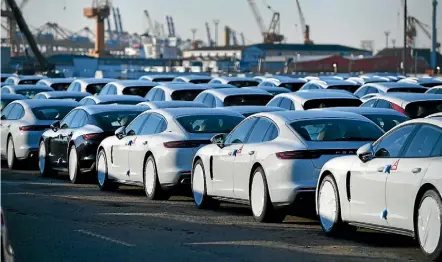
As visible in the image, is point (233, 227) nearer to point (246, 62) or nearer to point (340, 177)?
point (340, 177)

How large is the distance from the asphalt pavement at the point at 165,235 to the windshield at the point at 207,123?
3.40 feet

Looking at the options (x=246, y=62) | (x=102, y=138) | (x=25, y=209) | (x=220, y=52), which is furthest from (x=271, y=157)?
(x=220, y=52)

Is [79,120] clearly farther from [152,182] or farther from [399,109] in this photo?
[399,109]

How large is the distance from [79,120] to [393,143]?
10.6 meters

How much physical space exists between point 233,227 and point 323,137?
4.77 ft

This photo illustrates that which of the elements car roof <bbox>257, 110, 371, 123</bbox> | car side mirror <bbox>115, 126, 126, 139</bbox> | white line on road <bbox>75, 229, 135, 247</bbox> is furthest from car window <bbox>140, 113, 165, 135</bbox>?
white line on road <bbox>75, 229, 135, 247</bbox>

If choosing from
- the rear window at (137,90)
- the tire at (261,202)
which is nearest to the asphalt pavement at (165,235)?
the tire at (261,202)

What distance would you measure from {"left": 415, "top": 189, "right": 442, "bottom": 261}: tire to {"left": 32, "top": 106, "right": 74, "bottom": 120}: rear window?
15.0 metres

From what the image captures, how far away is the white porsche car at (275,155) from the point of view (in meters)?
14.5

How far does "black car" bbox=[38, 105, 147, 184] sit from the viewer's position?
70.8ft

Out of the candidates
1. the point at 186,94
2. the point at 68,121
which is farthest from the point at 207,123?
the point at 186,94

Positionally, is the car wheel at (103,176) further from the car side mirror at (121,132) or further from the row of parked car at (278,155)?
the car side mirror at (121,132)

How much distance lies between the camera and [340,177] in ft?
44.2

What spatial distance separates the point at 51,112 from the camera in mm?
25922
